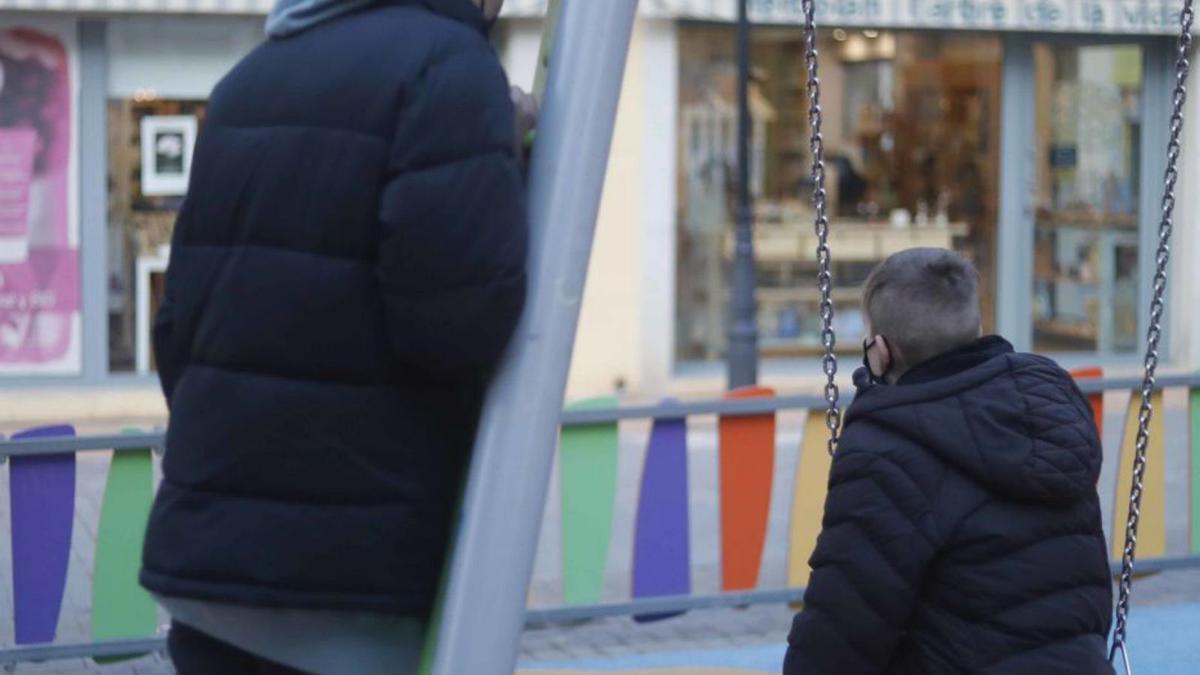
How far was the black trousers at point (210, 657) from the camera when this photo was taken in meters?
2.61

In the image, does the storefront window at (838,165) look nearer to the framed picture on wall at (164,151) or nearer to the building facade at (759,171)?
the building facade at (759,171)

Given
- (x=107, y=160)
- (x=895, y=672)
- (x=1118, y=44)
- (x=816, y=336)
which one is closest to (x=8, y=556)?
(x=895, y=672)

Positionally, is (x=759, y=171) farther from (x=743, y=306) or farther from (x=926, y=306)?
(x=926, y=306)

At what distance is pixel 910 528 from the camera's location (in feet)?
10.1

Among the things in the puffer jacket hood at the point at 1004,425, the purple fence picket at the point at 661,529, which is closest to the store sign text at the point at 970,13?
the purple fence picket at the point at 661,529

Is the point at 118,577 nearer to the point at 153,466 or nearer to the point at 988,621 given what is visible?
the point at 153,466

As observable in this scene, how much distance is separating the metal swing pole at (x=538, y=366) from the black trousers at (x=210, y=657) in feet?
1.17

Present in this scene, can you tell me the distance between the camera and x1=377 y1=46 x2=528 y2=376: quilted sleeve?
2381 millimetres

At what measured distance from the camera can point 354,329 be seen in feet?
8.08

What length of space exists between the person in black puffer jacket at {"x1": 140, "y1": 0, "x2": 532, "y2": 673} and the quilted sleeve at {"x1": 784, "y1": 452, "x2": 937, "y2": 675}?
2.65 feet

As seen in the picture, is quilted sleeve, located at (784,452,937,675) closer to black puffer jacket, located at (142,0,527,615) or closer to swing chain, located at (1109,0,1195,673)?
black puffer jacket, located at (142,0,527,615)

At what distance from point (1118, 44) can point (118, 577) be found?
40.4 ft

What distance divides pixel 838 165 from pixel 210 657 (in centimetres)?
1434

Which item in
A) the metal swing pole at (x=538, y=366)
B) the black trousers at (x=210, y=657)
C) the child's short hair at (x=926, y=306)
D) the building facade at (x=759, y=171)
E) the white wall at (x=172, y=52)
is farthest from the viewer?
the white wall at (x=172, y=52)
